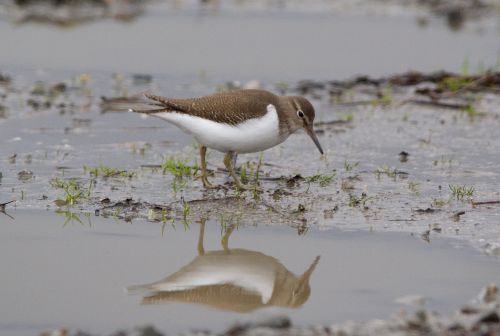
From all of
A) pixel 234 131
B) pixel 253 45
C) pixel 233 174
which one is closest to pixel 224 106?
pixel 234 131

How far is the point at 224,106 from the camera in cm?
837

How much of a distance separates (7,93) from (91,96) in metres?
1.07

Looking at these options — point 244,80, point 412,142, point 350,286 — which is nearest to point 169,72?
point 244,80

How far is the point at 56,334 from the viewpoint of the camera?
524 centimetres

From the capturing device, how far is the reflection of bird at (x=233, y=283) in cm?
611

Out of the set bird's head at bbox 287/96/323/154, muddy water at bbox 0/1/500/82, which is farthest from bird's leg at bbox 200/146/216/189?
muddy water at bbox 0/1/500/82

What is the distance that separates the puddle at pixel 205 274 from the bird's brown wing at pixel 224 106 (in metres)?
1.05

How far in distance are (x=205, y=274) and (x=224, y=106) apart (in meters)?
2.15

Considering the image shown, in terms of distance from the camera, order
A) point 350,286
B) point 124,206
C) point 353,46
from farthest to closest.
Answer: point 353,46 → point 124,206 → point 350,286

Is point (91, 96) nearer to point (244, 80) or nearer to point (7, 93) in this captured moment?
point (7, 93)

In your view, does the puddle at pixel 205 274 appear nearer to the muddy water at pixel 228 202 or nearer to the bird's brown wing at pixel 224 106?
the muddy water at pixel 228 202

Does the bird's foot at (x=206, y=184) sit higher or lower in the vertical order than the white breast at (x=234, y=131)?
lower

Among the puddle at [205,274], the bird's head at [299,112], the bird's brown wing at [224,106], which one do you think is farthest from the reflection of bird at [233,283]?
the bird's head at [299,112]

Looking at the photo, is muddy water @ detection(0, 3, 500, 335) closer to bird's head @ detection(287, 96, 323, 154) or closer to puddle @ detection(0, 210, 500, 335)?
puddle @ detection(0, 210, 500, 335)
